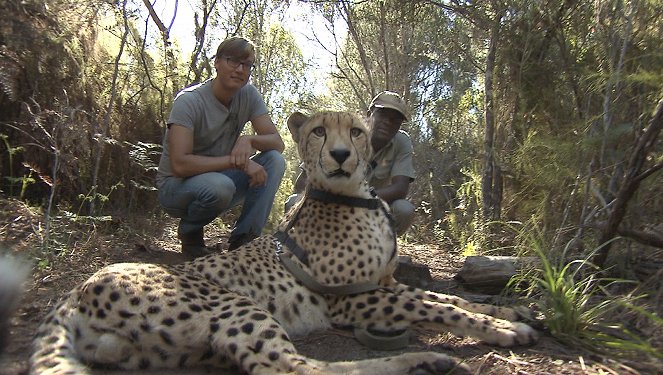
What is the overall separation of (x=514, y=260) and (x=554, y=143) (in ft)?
3.09

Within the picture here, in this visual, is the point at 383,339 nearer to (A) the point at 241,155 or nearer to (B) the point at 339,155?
(B) the point at 339,155

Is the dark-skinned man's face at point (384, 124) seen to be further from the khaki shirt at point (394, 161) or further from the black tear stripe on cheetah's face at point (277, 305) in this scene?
the black tear stripe on cheetah's face at point (277, 305)

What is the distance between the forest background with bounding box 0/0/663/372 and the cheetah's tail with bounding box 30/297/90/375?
57.5 inches

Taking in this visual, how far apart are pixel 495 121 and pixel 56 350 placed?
16.4 feet

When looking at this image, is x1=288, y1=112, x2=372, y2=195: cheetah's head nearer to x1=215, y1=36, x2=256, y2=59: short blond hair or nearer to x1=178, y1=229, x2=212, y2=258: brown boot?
x1=215, y1=36, x2=256, y2=59: short blond hair

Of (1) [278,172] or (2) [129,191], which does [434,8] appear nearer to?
(1) [278,172]

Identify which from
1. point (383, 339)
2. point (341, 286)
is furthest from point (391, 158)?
point (383, 339)

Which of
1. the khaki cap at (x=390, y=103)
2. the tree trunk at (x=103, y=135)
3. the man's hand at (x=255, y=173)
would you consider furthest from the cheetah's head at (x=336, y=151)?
the tree trunk at (x=103, y=135)

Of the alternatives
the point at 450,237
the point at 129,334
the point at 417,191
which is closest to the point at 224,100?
the point at 129,334

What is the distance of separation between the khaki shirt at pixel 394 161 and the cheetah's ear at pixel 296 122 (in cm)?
130

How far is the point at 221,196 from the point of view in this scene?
3875 millimetres

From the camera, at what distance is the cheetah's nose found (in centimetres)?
294

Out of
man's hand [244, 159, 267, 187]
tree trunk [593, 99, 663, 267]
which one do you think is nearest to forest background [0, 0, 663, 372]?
tree trunk [593, 99, 663, 267]

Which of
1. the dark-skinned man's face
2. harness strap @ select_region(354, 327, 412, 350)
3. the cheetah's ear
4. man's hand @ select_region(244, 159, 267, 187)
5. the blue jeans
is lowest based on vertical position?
harness strap @ select_region(354, 327, 412, 350)
